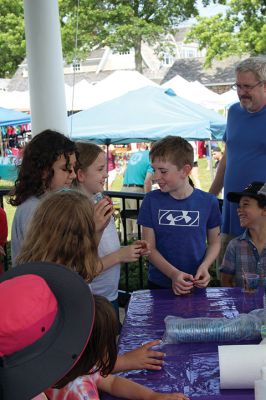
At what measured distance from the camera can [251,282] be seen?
9.02 feet

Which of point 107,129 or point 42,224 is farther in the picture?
point 107,129

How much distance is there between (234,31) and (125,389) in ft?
95.2

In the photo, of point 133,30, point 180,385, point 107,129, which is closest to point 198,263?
point 180,385

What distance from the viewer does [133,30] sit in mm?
31047

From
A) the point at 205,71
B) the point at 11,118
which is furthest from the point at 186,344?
the point at 205,71

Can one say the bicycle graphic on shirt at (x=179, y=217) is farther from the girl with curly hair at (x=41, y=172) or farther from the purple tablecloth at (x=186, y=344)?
the girl with curly hair at (x=41, y=172)

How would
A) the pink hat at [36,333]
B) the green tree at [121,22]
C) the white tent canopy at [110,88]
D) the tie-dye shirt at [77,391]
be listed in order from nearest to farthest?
1. the pink hat at [36,333]
2. the tie-dye shirt at [77,391]
3. the white tent canopy at [110,88]
4. the green tree at [121,22]

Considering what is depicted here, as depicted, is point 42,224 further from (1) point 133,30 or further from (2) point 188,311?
(1) point 133,30

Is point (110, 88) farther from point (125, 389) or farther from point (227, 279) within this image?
point (125, 389)

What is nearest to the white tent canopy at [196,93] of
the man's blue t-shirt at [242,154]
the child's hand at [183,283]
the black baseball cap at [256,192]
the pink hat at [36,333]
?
the man's blue t-shirt at [242,154]

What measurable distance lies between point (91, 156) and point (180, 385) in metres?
1.59

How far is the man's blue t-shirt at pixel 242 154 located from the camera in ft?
11.9

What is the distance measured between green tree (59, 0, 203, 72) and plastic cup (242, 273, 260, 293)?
1139 inches

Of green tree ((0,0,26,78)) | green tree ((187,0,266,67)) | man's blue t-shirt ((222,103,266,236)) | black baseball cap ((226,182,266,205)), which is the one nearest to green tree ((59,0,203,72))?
green tree ((187,0,266,67))
